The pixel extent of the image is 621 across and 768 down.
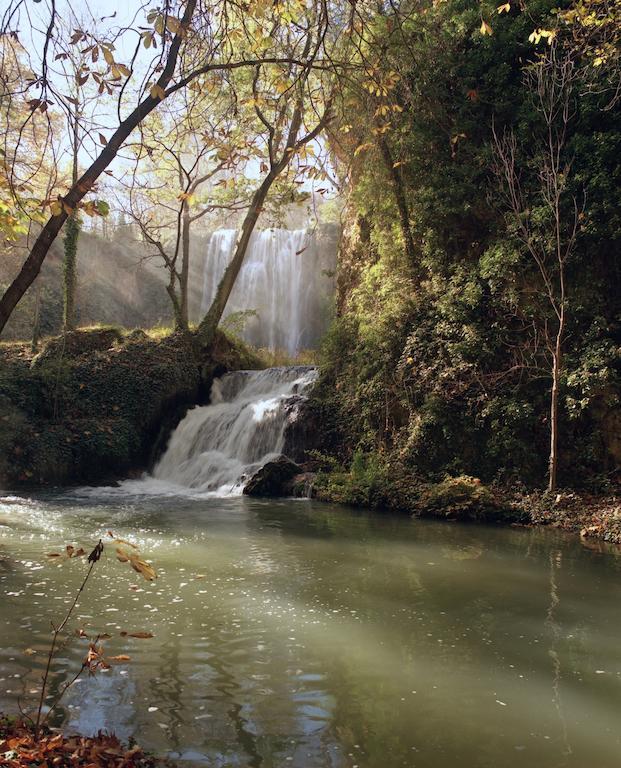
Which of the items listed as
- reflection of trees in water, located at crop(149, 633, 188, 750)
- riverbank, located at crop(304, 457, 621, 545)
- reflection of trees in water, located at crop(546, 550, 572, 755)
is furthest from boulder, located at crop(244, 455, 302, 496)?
reflection of trees in water, located at crop(149, 633, 188, 750)

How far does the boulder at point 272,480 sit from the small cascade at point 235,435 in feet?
1.43

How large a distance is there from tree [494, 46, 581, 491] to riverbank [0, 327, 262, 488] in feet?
31.5

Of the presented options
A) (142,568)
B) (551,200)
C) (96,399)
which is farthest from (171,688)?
(96,399)

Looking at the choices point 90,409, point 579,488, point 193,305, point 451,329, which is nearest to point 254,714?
point 579,488

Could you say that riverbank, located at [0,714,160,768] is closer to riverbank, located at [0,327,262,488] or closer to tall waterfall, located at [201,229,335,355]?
riverbank, located at [0,327,262,488]

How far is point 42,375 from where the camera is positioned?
1578 cm

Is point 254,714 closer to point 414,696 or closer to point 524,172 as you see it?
point 414,696

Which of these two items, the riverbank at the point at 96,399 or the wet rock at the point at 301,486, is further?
the riverbank at the point at 96,399

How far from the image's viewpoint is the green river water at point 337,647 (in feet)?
10.6

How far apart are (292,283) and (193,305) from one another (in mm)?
6532

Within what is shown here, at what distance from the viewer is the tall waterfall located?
27.4 metres

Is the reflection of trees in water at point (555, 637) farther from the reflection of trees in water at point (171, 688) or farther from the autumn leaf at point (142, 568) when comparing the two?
the autumn leaf at point (142, 568)

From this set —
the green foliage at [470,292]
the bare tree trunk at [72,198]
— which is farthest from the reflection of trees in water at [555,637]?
the bare tree trunk at [72,198]

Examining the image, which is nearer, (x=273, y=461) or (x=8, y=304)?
(x=8, y=304)
